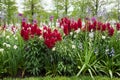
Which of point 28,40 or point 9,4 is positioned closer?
point 28,40

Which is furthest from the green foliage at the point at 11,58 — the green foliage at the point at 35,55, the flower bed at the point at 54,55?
the green foliage at the point at 35,55

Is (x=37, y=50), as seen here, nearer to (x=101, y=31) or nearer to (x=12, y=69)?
(x=12, y=69)

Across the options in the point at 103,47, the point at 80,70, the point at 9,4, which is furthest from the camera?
the point at 9,4

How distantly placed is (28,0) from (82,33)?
16773 millimetres

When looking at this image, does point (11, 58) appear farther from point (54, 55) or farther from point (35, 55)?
point (54, 55)

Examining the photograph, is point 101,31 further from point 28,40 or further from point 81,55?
point 28,40

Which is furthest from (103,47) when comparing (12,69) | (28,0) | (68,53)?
(28,0)

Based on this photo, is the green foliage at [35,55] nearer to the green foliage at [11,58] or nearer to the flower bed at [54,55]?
the flower bed at [54,55]

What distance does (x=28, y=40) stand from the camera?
6.29 metres

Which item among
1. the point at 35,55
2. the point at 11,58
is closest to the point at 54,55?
the point at 35,55

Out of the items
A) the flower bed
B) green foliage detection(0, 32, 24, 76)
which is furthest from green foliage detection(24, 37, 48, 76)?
green foliage detection(0, 32, 24, 76)

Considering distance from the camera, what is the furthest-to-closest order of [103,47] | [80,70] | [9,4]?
[9,4] → [103,47] → [80,70]

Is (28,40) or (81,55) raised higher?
(28,40)

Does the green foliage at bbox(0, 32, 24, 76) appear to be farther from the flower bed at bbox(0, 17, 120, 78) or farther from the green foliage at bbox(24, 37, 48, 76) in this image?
the green foliage at bbox(24, 37, 48, 76)
